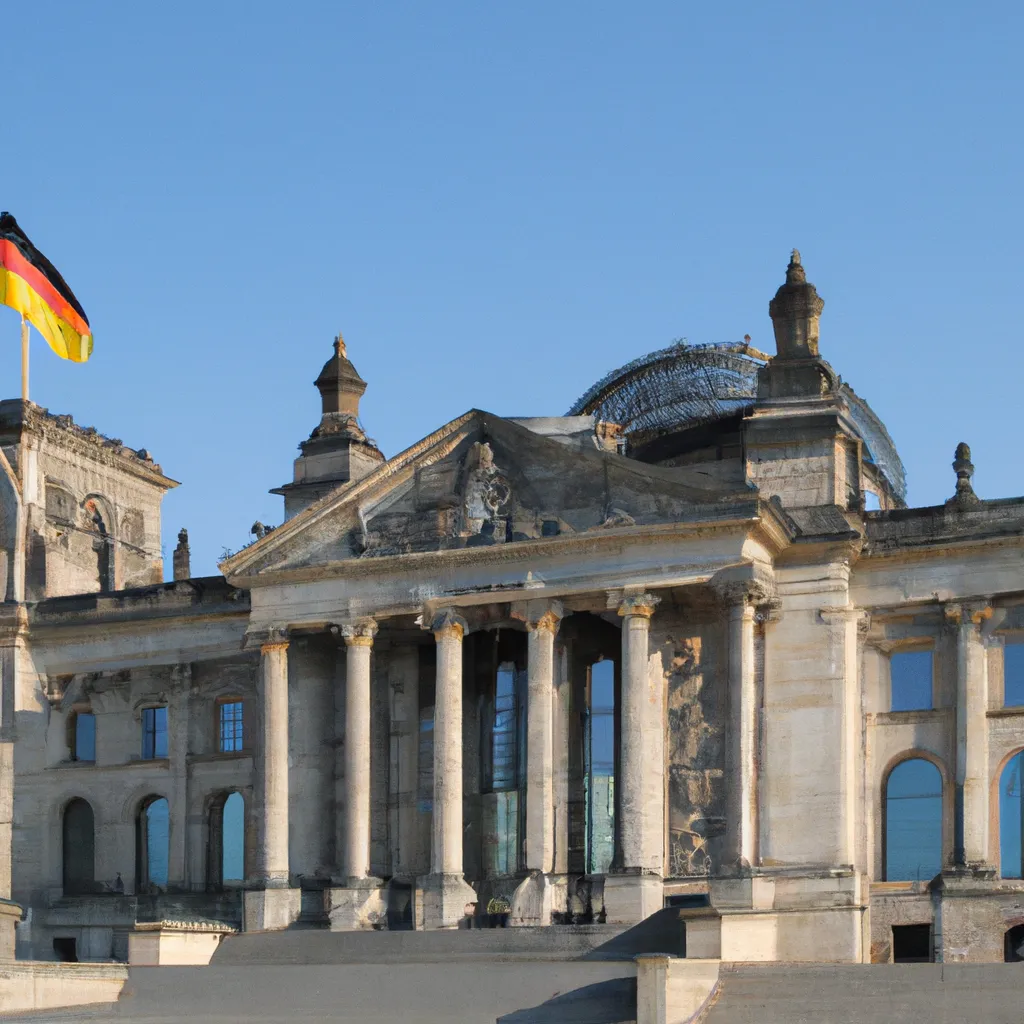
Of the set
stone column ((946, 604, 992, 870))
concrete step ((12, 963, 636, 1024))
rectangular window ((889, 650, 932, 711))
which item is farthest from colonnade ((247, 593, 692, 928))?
stone column ((946, 604, 992, 870))

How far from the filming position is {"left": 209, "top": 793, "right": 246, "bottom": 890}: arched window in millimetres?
55469

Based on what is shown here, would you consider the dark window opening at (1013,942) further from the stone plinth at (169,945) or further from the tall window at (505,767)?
the stone plinth at (169,945)

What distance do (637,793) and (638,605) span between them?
3761mm

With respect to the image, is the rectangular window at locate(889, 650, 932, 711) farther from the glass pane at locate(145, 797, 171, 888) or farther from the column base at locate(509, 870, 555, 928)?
the glass pane at locate(145, 797, 171, 888)

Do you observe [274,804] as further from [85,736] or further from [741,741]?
[741,741]

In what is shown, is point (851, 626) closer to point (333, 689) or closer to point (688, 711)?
point (688, 711)

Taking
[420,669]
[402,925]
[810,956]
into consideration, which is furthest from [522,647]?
A: [810,956]

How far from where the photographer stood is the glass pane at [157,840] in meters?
56.4

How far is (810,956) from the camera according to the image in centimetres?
4616

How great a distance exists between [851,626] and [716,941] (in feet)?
27.7

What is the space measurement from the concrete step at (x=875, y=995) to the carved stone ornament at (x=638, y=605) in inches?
356

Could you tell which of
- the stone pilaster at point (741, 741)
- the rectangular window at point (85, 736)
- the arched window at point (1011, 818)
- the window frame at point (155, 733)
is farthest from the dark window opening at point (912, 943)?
the rectangular window at point (85, 736)

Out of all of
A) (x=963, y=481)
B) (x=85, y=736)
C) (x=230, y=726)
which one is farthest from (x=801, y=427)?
(x=85, y=736)

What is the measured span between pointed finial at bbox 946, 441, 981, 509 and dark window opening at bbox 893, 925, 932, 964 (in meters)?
8.57
